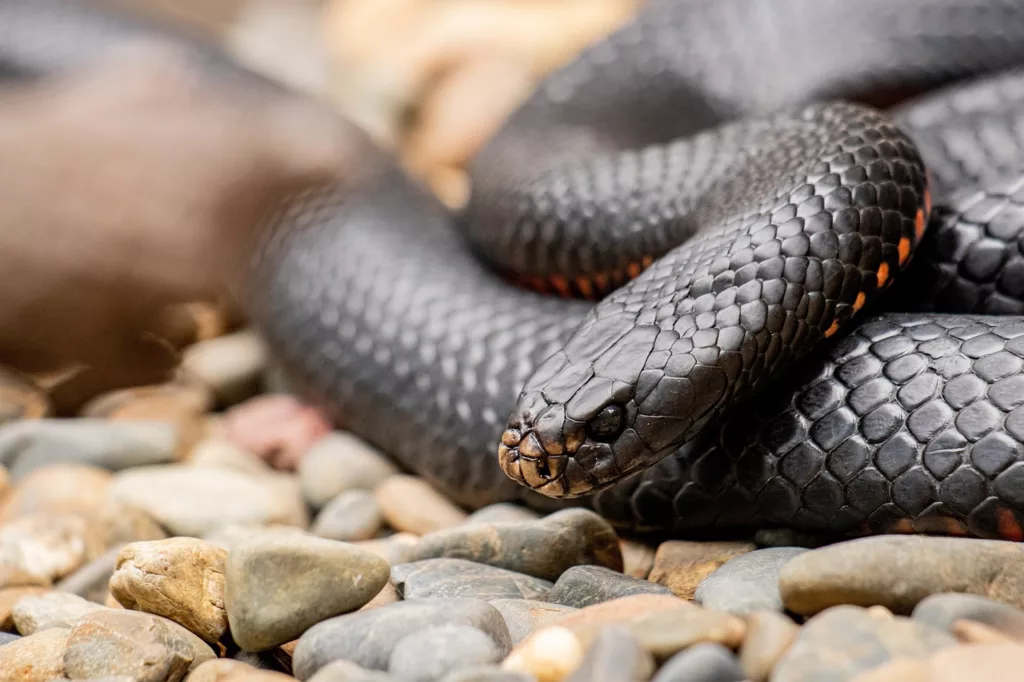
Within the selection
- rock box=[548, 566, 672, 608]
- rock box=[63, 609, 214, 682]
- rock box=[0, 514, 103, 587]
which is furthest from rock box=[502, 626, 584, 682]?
rock box=[0, 514, 103, 587]

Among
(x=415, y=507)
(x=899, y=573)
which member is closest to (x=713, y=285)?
(x=899, y=573)

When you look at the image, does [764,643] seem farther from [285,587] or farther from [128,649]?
[128,649]

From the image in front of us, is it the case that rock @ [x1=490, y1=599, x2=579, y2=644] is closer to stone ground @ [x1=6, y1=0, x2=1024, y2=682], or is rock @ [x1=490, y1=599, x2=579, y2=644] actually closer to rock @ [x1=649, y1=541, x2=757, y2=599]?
stone ground @ [x1=6, y1=0, x2=1024, y2=682]

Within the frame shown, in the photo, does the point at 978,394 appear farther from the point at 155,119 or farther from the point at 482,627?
the point at 155,119

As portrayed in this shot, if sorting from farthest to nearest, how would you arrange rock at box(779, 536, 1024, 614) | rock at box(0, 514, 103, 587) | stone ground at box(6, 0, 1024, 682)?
rock at box(0, 514, 103, 587) < rock at box(779, 536, 1024, 614) < stone ground at box(6, 0, 1024, 682)

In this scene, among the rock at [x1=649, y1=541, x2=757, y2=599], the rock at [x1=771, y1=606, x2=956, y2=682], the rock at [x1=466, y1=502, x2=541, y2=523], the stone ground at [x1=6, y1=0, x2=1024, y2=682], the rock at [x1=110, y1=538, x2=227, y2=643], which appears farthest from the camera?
the rock at [x1=466, y1=502, x2=541, y2=523]

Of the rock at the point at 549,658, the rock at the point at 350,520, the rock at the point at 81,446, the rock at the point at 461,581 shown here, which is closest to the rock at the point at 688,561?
the rock at the point at 461,581

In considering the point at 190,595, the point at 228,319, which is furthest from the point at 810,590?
the point at 228,319
